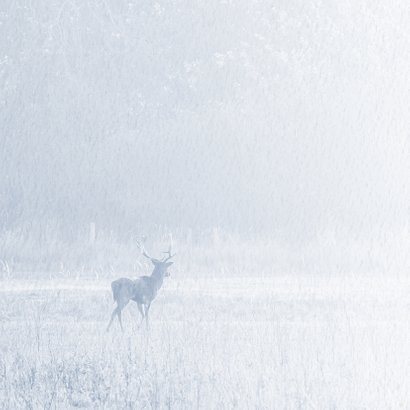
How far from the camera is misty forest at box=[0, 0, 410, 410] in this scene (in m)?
22.1

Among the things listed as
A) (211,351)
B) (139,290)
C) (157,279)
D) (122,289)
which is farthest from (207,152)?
(211,351)

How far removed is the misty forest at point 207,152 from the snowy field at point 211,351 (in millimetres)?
229

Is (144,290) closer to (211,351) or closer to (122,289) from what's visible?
(122,289)

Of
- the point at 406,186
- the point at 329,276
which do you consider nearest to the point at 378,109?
the point at 406,186

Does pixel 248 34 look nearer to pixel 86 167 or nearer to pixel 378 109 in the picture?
pixel 378 109

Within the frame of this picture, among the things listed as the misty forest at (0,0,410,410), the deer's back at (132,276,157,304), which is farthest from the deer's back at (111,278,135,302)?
the misty forest at (0,0,410,410)

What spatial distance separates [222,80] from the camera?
108 feet

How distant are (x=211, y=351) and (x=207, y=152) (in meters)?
20.7

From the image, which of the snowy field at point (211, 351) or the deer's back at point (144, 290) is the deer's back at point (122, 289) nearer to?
the deer's back at point (144, 290)

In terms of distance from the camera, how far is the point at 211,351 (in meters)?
11.1

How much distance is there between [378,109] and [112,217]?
1057 cm

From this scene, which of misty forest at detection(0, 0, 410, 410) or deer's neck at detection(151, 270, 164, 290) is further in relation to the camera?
misty forest at detection(0, 0, 410, 410)

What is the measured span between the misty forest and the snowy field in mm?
229

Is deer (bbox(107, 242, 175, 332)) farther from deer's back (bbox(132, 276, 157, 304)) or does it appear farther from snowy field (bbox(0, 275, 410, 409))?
snowy field (bbox(0, 275, 410, 409))
